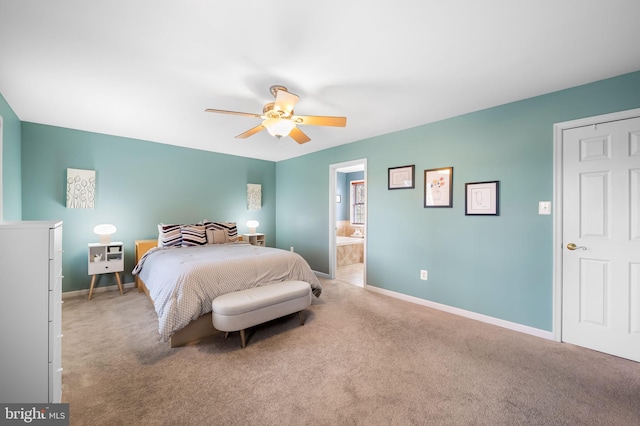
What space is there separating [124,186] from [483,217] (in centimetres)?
509

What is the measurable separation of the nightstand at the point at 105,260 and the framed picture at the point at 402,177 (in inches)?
160

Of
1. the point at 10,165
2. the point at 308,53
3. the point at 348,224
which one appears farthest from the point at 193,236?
the point at 348,224

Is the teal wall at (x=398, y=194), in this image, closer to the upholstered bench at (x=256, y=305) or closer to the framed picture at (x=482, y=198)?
the framed picture at (x=482, y=198)

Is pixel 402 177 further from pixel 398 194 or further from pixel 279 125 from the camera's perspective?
pixel 279 125

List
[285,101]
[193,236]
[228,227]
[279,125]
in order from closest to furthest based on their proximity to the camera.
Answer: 1. [285,101]
2. [279,125]
3. [193,236]
4. [228,227]

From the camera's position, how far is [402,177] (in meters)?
3.69

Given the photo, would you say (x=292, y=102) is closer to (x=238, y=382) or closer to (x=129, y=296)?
(x=238, y=382)

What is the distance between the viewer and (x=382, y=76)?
2256 mm

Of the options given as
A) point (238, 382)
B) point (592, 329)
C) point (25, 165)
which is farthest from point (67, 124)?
point (592, 329)

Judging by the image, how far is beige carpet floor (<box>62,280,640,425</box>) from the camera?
1595 millimetres

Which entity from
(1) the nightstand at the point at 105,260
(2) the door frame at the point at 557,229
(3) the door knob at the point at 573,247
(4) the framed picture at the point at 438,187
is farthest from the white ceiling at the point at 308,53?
(1) the nightstand at the point at 105,260

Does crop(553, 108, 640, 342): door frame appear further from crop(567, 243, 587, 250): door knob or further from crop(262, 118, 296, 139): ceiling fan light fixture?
crop(262, 118, 296, 139): ceiling fan light fixture

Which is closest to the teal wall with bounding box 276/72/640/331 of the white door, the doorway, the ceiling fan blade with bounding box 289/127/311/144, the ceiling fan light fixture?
the white door

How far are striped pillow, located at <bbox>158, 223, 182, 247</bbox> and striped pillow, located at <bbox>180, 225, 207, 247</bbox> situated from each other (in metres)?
0.06
